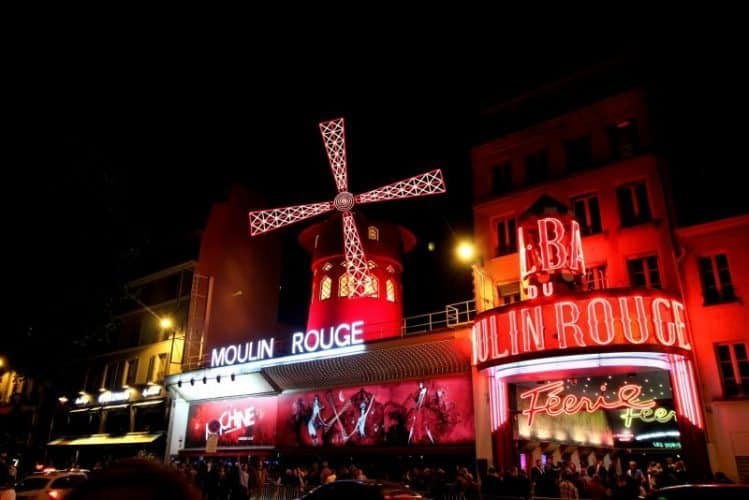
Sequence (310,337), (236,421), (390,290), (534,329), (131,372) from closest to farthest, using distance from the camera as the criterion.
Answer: (534,329)
(310,337)
(236,421)
(390,290)
(131,372)

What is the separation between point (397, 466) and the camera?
19.3m

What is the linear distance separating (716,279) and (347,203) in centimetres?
1462

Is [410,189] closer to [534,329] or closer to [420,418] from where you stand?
[420,418]

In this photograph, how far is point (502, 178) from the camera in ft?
67.4

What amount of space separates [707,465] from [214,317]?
21428 millimetres

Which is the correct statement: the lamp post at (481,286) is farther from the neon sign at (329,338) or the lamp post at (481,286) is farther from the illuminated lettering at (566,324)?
the neon sign at (329,338)

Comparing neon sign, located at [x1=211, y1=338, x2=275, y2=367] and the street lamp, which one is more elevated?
the street lamp

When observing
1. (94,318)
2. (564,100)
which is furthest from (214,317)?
(564,100)

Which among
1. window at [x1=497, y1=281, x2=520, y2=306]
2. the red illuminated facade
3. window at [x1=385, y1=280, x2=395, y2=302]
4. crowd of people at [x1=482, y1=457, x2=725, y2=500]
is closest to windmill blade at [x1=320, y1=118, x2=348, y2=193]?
Answer: window at [x1=385, y1=280, x2=395, y2=302]

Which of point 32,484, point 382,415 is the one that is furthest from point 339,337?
point 32,484

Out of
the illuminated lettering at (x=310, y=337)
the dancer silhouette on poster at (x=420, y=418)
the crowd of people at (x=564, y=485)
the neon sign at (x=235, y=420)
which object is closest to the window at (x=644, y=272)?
the crowd of people at (x=564, y=485)

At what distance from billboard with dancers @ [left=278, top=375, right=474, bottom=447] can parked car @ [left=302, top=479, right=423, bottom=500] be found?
28.3 feet

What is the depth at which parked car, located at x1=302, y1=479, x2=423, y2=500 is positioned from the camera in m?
9.09

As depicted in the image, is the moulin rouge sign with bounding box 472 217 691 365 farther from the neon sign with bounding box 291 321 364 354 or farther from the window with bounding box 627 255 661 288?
the neon sign with bounding box 291 321 364 354
